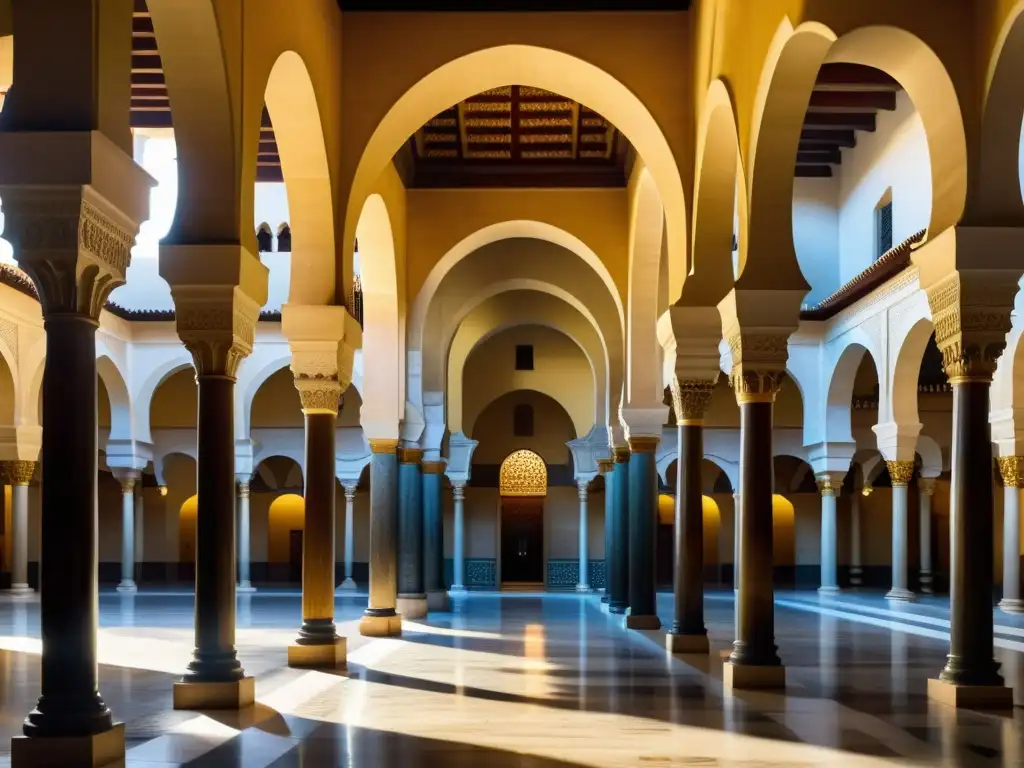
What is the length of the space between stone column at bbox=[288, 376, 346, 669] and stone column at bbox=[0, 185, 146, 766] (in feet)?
17.7

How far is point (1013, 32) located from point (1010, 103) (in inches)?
21.5

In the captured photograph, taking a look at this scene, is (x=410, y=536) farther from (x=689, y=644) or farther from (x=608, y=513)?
(x=689, y=644)

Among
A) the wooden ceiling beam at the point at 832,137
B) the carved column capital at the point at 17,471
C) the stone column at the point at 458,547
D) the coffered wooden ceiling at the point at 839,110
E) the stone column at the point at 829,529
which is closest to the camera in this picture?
the coffered wooden ceiling at the point at 839,110

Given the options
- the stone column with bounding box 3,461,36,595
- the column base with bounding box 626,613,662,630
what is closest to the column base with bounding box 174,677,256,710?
the column base with bounding box 626,613,662,630

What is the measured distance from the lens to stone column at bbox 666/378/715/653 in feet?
40.0

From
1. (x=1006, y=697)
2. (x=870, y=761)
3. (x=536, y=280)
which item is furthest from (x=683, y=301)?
(x=536, y=280)

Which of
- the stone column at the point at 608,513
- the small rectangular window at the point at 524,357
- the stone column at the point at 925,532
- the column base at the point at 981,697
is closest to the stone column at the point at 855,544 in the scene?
the stone column at the point at 925,532

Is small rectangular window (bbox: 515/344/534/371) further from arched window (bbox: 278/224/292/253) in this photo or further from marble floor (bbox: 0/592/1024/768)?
marble floor (bbox: 0/592/1024/768)

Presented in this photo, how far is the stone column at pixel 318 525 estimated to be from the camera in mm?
11305

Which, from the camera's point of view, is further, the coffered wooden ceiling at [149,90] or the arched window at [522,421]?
the arched window at [522,421]

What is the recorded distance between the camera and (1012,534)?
19.6m

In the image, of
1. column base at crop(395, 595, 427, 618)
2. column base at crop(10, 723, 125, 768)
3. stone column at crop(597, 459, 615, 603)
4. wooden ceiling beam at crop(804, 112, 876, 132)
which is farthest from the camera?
stone column at crop(597, 459, 615, 603)

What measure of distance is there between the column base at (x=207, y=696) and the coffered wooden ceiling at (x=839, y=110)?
11.2 metres

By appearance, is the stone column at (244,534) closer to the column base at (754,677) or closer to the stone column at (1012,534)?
the stone column at (1012,534)
